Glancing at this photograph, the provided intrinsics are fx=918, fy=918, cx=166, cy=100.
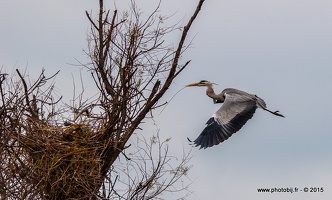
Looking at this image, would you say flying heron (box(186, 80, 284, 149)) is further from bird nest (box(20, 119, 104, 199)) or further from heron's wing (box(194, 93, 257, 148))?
bird nest (box(20, 119, 104, 199))

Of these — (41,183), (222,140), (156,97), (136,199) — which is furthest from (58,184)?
(222,140)

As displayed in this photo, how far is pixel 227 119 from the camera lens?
1190 centimetres

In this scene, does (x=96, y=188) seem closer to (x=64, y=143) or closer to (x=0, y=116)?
(x=64, y=143)

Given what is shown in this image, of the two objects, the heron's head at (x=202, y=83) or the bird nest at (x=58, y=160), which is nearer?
the bird nest at (x=58, y=160)

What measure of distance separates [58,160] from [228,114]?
365cm

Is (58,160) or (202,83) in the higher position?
(202,83)

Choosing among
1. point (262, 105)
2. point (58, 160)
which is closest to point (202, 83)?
point (262, 105)

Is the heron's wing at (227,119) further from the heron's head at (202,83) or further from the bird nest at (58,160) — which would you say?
the bird nest at (58,160)

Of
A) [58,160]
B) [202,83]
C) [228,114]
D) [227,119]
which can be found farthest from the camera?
[202,83]

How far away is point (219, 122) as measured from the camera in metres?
11.8

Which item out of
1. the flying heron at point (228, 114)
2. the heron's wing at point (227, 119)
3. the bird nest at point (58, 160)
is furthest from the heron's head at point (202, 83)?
the bird nest at point (58, 160)

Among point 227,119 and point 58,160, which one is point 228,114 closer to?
point 227,119

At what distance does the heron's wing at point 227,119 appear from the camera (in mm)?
11398

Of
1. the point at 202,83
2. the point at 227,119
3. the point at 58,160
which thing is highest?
the point at 202,83
